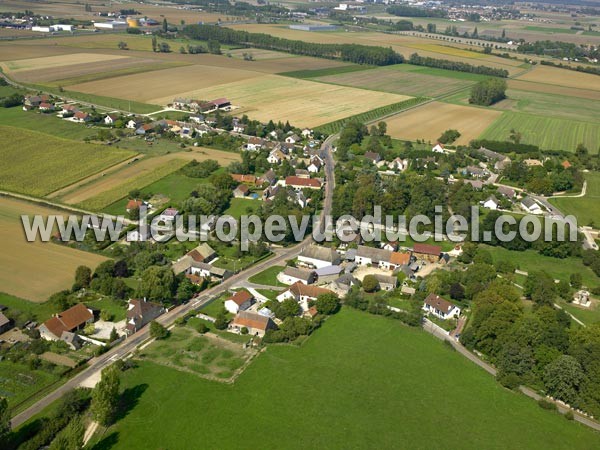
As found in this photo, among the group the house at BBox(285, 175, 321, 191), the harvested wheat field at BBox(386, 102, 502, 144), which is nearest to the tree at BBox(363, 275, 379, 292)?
the house at BBox(285, 175, 321, 191)

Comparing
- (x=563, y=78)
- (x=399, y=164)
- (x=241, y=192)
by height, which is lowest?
(x=241, y=192)

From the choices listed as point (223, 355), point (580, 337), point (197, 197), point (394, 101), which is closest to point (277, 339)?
point (223, 355)

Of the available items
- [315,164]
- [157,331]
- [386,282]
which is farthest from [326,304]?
[315,164]

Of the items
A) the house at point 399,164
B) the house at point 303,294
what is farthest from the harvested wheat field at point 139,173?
the house at point 303,294

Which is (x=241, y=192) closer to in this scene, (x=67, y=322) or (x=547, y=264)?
(x=67, y=322)

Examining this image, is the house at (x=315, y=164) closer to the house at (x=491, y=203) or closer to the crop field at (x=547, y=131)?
the house at (x=491, y=203)
